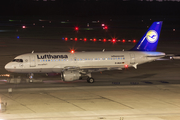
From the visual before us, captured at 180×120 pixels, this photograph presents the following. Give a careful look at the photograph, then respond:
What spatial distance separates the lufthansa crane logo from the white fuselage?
6.71 ft

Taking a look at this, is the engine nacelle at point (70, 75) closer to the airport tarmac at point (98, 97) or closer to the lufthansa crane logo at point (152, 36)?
the airport tarmac at point (98, 97)

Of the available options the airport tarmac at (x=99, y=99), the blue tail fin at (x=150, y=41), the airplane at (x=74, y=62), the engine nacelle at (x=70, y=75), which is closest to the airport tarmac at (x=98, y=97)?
the airport tarmac at (x=99, y=99)

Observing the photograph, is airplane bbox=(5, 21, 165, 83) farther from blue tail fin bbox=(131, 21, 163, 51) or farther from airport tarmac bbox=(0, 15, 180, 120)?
airport tarmac bbox=(0, 15, 180, 120)

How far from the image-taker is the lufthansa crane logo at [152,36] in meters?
40.6

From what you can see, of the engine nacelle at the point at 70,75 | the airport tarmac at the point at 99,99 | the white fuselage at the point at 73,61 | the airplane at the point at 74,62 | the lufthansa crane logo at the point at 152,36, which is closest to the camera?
the airport tarmac at the point at 99,99

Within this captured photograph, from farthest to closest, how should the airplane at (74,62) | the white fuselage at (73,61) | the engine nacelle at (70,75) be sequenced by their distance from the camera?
1. the white fuselage at (73,61)
2. the airplane at (74,62)
3. the engine nacelle at (70,75)

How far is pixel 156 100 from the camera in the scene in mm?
28609

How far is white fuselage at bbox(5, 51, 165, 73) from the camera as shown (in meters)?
36.1

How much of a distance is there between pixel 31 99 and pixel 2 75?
14.3 meters

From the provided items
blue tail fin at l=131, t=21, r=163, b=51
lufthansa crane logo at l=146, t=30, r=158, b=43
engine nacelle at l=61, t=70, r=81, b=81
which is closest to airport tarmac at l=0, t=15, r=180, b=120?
engine nacelle at l=61, t=70, r=81, b=81

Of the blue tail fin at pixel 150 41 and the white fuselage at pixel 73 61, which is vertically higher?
the blue tail fin at pixel 150 41

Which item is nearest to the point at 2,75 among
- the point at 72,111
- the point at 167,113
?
the point at 72,111

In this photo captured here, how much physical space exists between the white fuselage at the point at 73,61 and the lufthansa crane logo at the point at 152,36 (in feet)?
6.71

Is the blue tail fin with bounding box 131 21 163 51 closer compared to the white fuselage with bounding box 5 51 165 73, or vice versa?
the white fuselage with bounding box 5 51 165 73
